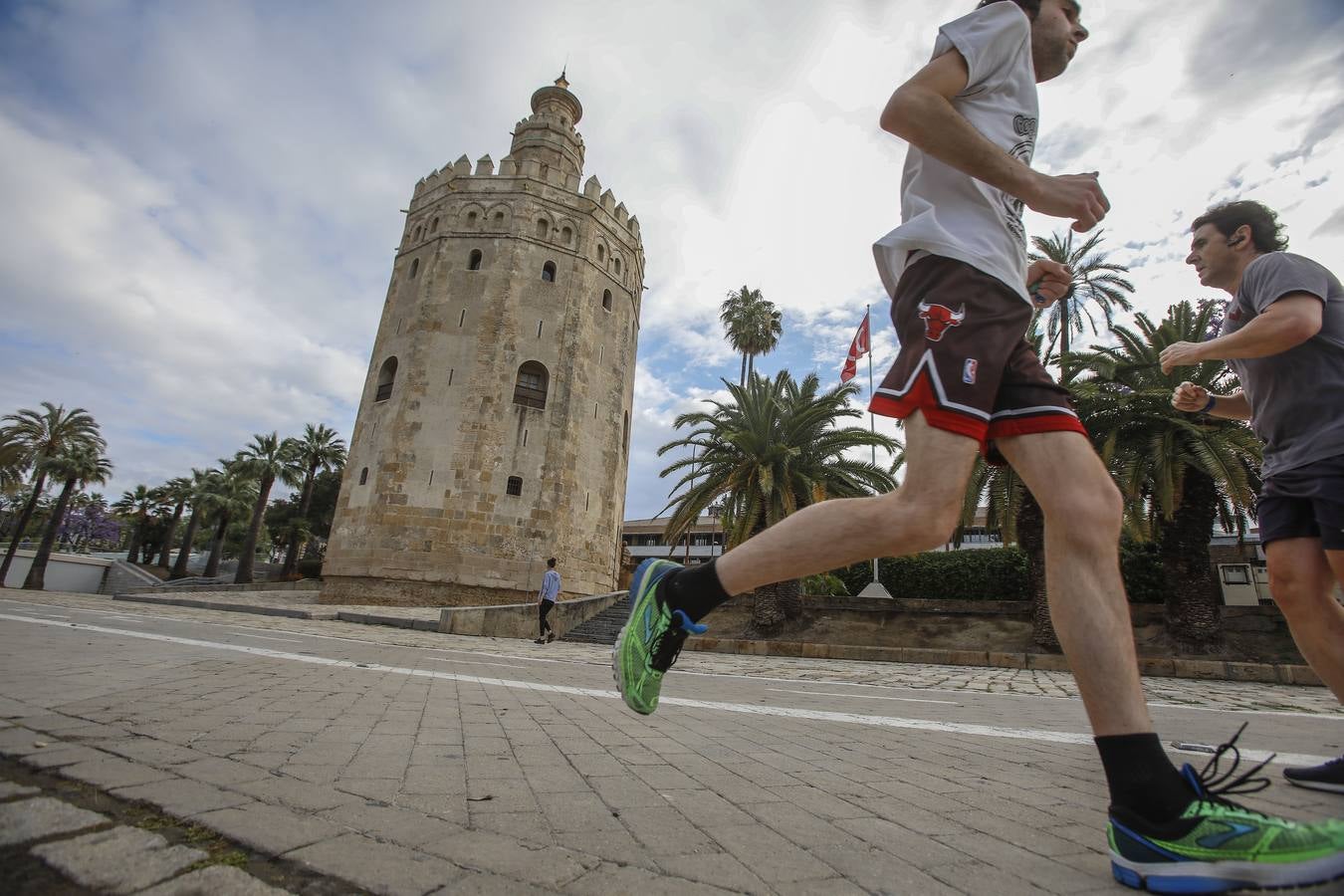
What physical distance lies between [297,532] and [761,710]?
137 ft

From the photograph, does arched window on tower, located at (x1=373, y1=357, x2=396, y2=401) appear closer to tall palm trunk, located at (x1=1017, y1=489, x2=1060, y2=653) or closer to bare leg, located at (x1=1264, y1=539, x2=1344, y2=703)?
tall palm trunk, located at (x1=1017, y1=489, x2=1060, y2=653)

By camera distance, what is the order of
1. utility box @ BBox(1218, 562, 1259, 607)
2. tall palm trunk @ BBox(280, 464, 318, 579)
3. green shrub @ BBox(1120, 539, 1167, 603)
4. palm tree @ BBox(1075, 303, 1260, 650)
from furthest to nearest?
tall palm trunk @ BBox(280, 464, 318, 579) → green shrub @ BBox(1120, 539, 1167, 603) → utility box @ BBox(1218, 562, 1259, 607) → palm tree @ BBox(1075, 303, 1260, 650)

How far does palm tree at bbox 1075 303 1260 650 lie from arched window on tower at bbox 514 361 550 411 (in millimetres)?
A: 16490

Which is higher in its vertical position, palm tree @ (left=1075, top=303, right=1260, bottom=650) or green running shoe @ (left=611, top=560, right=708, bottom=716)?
palm tree @ (left=1075, top=303, right=1260, bottom=650)

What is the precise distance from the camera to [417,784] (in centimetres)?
177

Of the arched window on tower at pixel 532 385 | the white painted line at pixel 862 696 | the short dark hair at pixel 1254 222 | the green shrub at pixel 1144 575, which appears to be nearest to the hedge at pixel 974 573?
the green shrub at pixel 1144 575

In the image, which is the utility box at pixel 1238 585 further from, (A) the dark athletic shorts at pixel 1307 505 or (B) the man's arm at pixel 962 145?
(B) the man's arm at pixel 962 145

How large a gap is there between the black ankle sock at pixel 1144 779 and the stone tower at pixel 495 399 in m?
21.0

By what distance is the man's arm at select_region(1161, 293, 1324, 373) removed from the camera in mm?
2340

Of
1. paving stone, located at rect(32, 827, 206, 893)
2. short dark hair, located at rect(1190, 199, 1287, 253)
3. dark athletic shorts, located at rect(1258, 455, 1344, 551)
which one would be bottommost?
paving stone, located at rect(32, 827, 206, 893)

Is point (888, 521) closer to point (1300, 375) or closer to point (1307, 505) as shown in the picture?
point (1307, 505)

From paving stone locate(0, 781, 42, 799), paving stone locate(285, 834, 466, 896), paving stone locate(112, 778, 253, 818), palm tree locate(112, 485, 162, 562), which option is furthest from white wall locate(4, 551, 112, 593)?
paving stone locate(285, 834, 466, 896)

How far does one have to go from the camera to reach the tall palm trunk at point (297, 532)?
126ft

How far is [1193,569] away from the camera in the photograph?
43.2 ft
